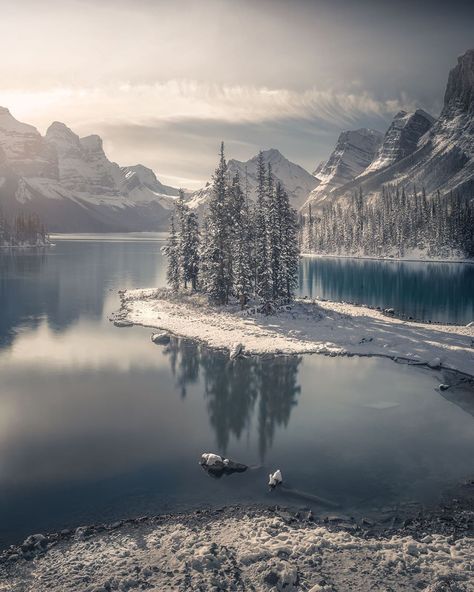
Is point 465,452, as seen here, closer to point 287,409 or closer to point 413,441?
point 413,441

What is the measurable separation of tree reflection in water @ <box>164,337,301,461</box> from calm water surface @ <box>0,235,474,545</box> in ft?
0.46

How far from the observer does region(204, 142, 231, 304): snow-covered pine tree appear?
2387 inches

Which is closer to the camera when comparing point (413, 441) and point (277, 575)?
point (277, 575)

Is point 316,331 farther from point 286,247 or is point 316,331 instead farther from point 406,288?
point 406,288

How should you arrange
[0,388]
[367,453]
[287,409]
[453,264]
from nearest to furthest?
[367,453]
[287,409]
[0,388]
[453,264]

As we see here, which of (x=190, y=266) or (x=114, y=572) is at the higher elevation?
(x=190, y=266)

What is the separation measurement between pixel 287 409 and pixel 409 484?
421 inches

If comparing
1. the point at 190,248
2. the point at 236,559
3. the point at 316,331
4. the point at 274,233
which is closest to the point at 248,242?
the point at 274,233

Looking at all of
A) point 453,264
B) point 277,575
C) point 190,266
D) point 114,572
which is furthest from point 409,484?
point 453,264

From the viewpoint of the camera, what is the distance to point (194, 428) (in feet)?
87.4

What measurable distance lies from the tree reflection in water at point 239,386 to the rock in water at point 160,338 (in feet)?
3.80

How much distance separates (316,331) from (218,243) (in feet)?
63.2

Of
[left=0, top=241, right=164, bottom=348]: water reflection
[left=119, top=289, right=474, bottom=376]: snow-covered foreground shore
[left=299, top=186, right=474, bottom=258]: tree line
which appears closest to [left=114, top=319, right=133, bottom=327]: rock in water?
[left=119, top=289, right=474, bottom=376]: snow-covered foreground shore

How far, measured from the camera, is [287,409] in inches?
1185
